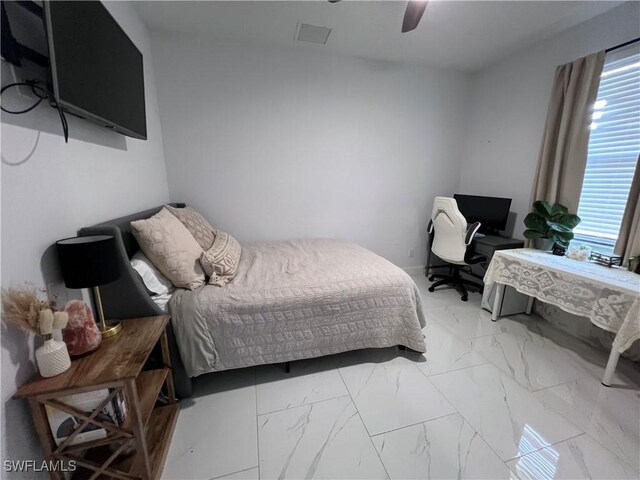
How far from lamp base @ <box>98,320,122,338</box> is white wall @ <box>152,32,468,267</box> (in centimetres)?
180

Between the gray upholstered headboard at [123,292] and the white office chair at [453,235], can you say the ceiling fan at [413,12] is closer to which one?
the white office chair at [453,235]

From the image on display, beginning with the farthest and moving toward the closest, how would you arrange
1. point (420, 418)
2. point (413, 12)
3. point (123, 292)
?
point (413, 12)
point (420, 418)
point (123, 292)

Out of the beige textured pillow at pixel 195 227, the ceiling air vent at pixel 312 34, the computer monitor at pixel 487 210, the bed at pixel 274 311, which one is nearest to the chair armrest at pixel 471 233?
the computer monitor at pixel 487 210

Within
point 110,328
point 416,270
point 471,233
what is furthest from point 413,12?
point 416,270

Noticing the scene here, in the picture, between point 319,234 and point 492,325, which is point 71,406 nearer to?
point 319,234

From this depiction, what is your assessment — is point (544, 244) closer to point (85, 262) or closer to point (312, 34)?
point (312, 34)

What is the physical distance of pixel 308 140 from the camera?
2963mm

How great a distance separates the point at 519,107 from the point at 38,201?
403 cm

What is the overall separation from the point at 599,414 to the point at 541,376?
0.31m

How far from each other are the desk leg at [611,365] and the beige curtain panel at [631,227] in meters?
0.81

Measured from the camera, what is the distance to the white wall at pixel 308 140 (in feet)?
8.57

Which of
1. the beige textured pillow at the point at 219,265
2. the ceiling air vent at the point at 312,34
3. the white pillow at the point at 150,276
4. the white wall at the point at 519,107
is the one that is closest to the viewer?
the white pillow at the point at 150,276

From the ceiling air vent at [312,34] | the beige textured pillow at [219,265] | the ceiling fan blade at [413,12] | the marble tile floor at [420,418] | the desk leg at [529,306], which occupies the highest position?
the ceiling air vent at [312,34]

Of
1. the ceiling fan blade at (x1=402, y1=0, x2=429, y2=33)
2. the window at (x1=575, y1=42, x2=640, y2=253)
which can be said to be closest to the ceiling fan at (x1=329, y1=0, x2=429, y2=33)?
the ceiling fan blade at (x1=402, y1=0, x2=429, y2=33)
